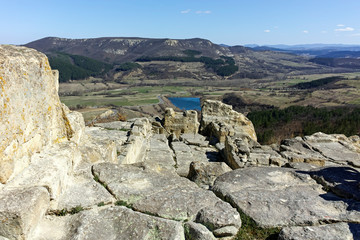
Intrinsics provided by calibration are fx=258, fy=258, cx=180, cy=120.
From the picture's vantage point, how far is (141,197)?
4.35 metres

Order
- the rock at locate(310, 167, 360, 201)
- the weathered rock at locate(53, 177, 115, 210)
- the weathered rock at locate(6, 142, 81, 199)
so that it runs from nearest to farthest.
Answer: the weathered rock at locate(6, 142, 81, 199) < the weathered rock at locate(53, 177, 115, 210) < the rock at locate(310, 167, 360, 201)

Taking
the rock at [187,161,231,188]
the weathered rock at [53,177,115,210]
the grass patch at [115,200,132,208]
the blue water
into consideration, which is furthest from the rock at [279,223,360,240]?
the blue water

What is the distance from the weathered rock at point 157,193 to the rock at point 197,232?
0.20 m

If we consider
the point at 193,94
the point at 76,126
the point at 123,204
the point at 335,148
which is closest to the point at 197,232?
the point at 123,204

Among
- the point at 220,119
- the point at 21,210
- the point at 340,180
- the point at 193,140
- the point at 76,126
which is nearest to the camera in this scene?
the point at 21,210

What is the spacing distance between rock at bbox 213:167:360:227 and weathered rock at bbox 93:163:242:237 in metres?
→ 0.48

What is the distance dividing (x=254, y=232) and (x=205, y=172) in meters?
2.74

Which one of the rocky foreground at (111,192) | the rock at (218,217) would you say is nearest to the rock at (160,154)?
the rocky foreground at (111,192)

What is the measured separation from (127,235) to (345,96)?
97.8 m

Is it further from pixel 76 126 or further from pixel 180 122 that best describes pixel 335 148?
pixel 76 126

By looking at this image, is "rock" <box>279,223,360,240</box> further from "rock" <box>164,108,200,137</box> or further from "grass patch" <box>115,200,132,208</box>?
"rock" <box>164,108,200,137</box>

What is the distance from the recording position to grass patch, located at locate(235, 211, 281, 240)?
12.3ft

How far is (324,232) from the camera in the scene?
359cm

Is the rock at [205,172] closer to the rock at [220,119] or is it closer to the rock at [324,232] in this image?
the rock at [324,232]
